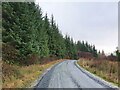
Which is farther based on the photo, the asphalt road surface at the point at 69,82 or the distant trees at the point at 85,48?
the distant trees at the point at 85,48

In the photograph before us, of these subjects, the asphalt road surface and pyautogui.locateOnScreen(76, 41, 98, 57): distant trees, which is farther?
pyautogui.locateOnScreen(76, 41, 98, 57): distant trees

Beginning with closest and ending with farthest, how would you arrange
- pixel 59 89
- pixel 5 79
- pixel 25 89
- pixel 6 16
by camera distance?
pixel 59 89
pixel 25 89
pixel 5 79
pixel 6 16

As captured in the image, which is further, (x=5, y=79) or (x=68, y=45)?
(x=68, y=45)

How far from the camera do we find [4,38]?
32.3m

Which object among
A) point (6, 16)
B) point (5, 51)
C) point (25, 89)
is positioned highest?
point (6, 16)

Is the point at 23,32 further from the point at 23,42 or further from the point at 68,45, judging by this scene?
the point at 68,45

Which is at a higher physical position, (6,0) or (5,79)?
(6,0)

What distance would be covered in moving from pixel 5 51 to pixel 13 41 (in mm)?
6286

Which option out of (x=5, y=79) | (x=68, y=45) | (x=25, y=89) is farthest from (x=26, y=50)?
(x=68, y=45)

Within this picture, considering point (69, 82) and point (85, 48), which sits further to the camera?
point (85, 48)

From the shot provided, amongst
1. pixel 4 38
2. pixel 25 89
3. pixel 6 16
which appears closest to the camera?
pixel 25 89

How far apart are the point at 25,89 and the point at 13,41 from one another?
1696 centimetres

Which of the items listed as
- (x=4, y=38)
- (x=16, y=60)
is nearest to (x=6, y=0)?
(x=4, y=38)

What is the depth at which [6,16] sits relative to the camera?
1361 inches
